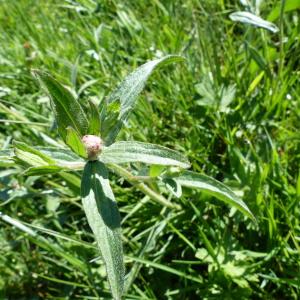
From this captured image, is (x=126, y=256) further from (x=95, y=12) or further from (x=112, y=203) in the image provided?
(x=95, y=12)

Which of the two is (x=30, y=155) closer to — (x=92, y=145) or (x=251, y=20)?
(x=92, y=145)

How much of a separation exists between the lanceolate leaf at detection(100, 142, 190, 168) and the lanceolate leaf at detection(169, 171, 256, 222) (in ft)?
0.52

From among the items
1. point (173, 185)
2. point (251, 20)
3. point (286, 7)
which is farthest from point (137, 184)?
point (286, 7)

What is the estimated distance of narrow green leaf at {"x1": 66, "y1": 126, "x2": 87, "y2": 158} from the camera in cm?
107

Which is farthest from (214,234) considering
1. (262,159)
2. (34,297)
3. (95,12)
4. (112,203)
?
(95,12)

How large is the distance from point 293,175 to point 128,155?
741mm

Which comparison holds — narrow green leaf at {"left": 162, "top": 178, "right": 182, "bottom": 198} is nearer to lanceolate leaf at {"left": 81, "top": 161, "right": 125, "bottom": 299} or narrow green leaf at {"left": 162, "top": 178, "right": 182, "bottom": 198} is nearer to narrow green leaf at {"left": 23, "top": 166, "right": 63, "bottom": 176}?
lanceolate leaf at {"left": 81, "top": 161, "right": 125, "bottom": 299}

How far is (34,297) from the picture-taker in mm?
1737

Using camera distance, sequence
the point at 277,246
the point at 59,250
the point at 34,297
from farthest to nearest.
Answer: the point at 34,297 → the point at 59,250 → the point at 277,246

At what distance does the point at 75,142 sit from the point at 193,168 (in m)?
0.67

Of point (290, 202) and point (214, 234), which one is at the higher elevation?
point (290, 202)

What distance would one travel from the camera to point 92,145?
3.76ft

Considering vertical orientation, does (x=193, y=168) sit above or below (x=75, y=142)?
below

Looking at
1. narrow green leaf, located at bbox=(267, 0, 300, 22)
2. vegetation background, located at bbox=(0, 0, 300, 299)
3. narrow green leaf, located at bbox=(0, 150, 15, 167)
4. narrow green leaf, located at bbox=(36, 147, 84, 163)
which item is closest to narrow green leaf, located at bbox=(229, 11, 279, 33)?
vegetation background, located at bbox=(0, 0, 300, 299)
